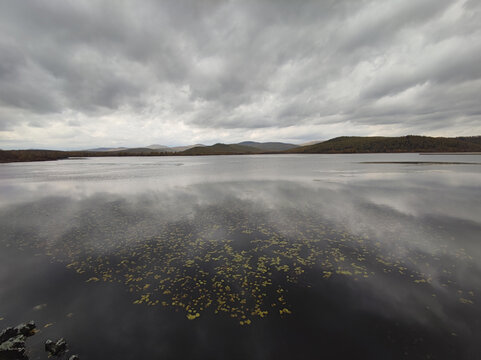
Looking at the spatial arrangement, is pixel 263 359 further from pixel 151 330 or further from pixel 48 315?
pixel 48 315

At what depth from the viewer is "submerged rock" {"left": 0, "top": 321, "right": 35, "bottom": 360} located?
7.27 meters

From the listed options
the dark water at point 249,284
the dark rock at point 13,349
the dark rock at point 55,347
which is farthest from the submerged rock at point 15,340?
the dark rock at point 55,347

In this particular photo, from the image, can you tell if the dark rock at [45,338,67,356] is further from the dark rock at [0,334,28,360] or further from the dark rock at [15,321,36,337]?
the dark rock at [15,321,36,337]

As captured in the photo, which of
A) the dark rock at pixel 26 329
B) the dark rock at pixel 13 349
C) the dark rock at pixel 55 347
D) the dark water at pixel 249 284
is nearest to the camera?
the dark rock at pixel 13 349

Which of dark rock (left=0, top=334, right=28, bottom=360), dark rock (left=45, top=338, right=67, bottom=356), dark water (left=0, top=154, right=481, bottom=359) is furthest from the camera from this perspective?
dark water (left=0, top=154, right=481, bottom=359)

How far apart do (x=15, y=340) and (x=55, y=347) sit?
1629 mm

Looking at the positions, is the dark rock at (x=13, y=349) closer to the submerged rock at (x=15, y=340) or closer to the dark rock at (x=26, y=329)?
the submerged rock at (x=15, y=340)

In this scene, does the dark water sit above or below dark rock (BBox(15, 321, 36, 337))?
below

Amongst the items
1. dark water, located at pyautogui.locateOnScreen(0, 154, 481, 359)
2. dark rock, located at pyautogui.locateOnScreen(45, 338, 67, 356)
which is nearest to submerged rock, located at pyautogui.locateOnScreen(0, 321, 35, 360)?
dark water, located at pyautogui.locateOnScreen(0, 154, 481, 359)

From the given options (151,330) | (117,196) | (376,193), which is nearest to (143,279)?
(151,330)

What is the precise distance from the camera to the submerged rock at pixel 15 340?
727 cm

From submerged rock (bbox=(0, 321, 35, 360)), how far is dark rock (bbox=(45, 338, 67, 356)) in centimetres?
65

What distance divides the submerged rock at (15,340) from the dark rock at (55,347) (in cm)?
65

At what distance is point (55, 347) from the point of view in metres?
7.57
